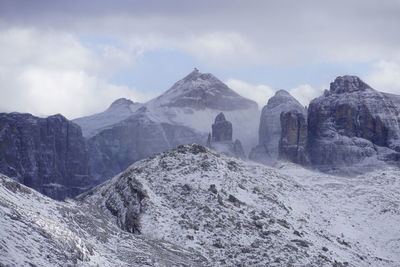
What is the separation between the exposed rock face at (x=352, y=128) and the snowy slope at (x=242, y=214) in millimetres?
43498

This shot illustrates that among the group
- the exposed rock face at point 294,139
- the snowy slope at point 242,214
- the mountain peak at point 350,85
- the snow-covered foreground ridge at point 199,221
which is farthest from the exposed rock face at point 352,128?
the snowy slope at point 242,214

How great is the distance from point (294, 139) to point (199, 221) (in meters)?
87.8

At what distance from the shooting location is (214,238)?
82375 millimetres

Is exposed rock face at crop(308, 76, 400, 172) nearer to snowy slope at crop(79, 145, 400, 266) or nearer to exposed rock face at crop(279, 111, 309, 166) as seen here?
exposed rock face at crop(279, 111, 309, 166)

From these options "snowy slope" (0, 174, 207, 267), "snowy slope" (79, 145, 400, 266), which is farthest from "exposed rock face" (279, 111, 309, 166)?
"snowy slope" (0, 174, 207, 267)

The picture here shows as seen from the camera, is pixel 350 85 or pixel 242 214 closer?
pixel 242 214

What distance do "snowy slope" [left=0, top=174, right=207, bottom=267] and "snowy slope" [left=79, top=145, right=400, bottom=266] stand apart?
4493mm

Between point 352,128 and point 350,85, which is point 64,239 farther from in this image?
point 350,85

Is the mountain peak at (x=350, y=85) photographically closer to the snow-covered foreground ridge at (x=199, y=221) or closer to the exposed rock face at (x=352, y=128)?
the exposed rock face at (x=352, y=128)

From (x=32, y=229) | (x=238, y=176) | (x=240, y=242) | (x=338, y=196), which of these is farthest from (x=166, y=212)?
(x=338, y=196)

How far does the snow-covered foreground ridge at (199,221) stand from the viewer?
203 feet

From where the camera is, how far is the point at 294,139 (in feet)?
562

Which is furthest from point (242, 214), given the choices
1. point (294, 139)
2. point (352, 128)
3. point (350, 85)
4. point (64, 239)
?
point (350, 85)

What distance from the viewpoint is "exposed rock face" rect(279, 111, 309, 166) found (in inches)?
6550
